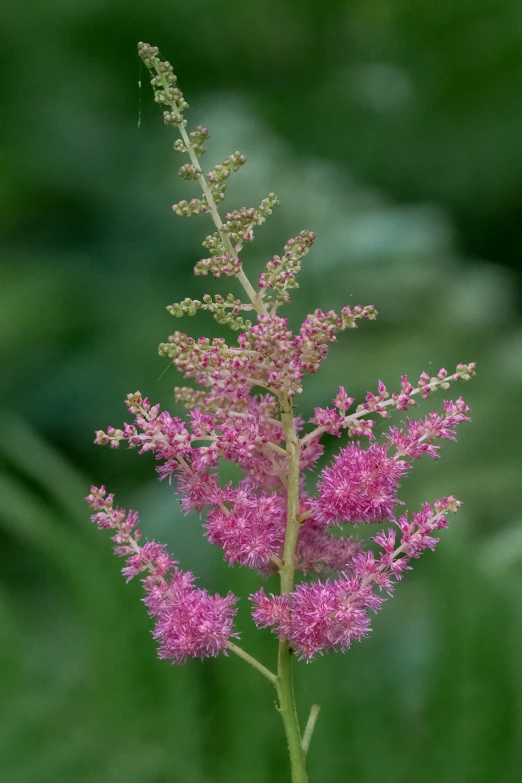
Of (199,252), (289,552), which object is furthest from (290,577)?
(199,252)

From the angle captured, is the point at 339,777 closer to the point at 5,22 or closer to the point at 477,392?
the point at 477,392

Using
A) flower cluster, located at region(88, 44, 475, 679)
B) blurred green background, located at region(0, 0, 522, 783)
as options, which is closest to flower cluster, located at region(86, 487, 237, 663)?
flower cluster, located at region(88, 44, 475, 679)

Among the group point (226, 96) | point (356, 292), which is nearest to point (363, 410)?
point (356, 292)

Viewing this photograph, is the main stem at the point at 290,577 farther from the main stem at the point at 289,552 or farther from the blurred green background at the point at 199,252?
the blurred green background at the point at 199,252

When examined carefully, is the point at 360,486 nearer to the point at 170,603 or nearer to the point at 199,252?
the point at 170,603

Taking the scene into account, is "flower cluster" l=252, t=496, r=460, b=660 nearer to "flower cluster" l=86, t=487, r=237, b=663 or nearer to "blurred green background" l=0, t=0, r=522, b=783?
"flower cluster" l=86, t=487, r=237, b=663
